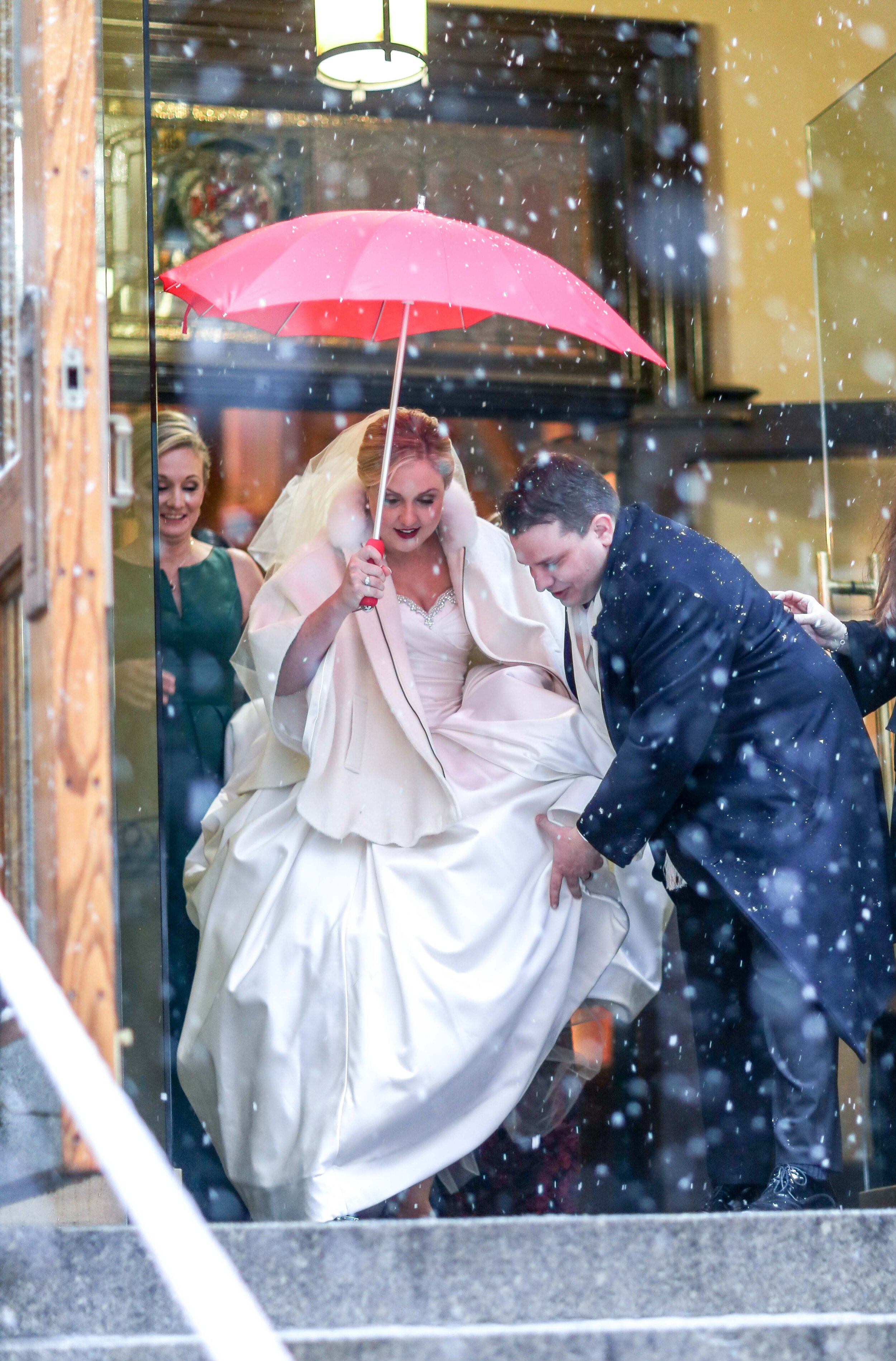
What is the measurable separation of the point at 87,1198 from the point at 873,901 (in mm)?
1395

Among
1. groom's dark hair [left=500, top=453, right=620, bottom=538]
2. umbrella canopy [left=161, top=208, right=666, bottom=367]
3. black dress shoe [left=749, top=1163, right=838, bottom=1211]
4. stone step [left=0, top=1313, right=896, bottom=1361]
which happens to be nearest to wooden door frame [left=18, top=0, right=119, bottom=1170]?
stone step [left=0, top=1313, right=896, bottom=1361]

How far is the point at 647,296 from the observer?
5.06 metres

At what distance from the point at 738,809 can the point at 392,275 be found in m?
1.09

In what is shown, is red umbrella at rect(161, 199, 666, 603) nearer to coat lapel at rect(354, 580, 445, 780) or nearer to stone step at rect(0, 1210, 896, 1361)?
coat lapel at rect(354, 580, 445, 780)

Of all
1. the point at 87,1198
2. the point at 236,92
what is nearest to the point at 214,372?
the point at 236,92

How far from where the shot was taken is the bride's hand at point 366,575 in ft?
9.21

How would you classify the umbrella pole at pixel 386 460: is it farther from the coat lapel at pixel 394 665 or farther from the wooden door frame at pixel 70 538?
the wooden door frame at pixel 70 538

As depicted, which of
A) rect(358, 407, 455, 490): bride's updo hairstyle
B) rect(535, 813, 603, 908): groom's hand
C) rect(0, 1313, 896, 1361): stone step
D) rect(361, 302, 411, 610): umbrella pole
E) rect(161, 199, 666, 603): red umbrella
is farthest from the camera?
rect(358, 407, 455, 490): bride's updo hairstyle

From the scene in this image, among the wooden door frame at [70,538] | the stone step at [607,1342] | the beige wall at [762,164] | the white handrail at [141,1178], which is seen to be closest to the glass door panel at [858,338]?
the beige wall at [762,164]

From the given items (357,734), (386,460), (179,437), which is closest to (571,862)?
(357,734)

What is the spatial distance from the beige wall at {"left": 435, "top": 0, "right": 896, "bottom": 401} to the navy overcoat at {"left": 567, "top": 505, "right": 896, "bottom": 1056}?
2.39 m

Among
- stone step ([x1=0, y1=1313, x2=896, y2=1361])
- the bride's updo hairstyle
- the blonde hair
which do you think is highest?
the blonde hair

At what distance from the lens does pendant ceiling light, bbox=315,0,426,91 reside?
3861 millimetres

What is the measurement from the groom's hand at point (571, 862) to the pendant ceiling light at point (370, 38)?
2055 millimetres
